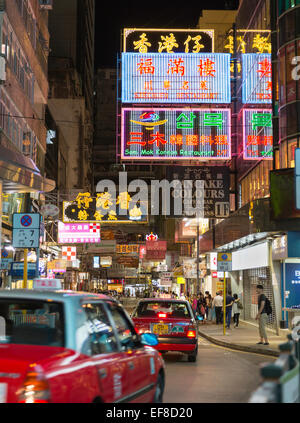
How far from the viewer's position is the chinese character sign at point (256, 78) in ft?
92.0

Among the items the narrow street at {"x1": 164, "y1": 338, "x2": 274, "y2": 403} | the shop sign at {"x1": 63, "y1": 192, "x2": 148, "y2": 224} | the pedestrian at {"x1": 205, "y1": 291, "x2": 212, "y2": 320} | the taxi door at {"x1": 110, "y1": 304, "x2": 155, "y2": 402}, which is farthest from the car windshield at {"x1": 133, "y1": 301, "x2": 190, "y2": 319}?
the shop sign at {"x1": 63, "y1": 192, "x2": 148, "y2": 224}

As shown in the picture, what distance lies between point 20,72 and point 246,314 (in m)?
17.2

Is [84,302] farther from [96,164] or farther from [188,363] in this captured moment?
[96,164]

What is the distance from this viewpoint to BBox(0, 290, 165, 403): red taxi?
16.3ft

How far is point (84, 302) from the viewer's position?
6320mm

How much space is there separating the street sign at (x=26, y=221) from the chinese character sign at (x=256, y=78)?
1551 cm

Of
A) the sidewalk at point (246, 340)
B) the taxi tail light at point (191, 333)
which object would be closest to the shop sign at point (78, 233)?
the sidewalk at point (246, 340)

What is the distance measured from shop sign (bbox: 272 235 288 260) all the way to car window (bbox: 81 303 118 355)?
1694cm

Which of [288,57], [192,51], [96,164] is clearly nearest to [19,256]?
[192,51]

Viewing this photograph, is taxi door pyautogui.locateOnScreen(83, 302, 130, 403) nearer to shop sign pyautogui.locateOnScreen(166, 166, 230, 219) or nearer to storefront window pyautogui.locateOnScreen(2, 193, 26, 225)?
storefront window pyautogui.locateOnScreen(2, 193, 26, 225)

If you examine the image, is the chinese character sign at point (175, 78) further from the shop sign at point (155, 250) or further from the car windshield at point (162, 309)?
the shop sign at point (155, 250)

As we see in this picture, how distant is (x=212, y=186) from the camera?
2817cm

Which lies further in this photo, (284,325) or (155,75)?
(155,75)

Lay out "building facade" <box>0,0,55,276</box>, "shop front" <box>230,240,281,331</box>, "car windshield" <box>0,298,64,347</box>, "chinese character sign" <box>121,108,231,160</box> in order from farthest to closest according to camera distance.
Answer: "chinese character sign" <box>121,108,231,160</box> → "shop front" <box>230,240,281,331</box> → "building facade" <box>0,0,55,276</box> → "car windshield" <box>0,298,64,347</box>
